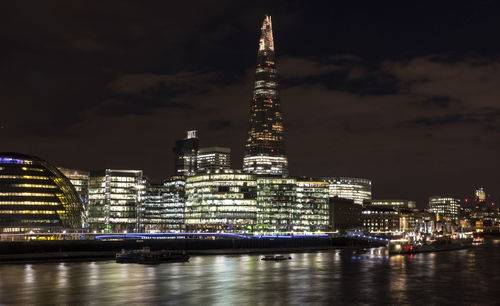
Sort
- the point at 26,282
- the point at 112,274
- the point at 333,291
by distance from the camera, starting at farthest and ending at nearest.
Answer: the point at 112,274
the point at 26,282
the point at 333,291

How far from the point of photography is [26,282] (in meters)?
97.5

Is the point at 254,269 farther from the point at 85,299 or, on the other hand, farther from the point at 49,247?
the point at 49,247

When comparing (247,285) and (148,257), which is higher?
(148,257)

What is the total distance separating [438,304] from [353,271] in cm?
4769

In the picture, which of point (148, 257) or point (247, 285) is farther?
point (148, 257)

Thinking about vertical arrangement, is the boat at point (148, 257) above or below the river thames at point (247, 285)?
above

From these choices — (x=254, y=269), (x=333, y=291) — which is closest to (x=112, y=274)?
(x=254, y=269)

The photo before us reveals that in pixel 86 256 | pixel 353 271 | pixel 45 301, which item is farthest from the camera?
pixel 86 256

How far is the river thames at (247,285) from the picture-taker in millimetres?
78438

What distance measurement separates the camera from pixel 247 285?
9406cm

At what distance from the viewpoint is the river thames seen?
257ft

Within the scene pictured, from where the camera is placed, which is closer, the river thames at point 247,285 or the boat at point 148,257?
the river thames at point 247,285

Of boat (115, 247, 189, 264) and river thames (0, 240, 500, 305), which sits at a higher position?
boat (115, 247, 189, 264)

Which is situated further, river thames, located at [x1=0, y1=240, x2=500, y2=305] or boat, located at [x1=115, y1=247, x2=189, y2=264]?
boat, located at [x1=115, y1=247, x2=189, y2=264]
